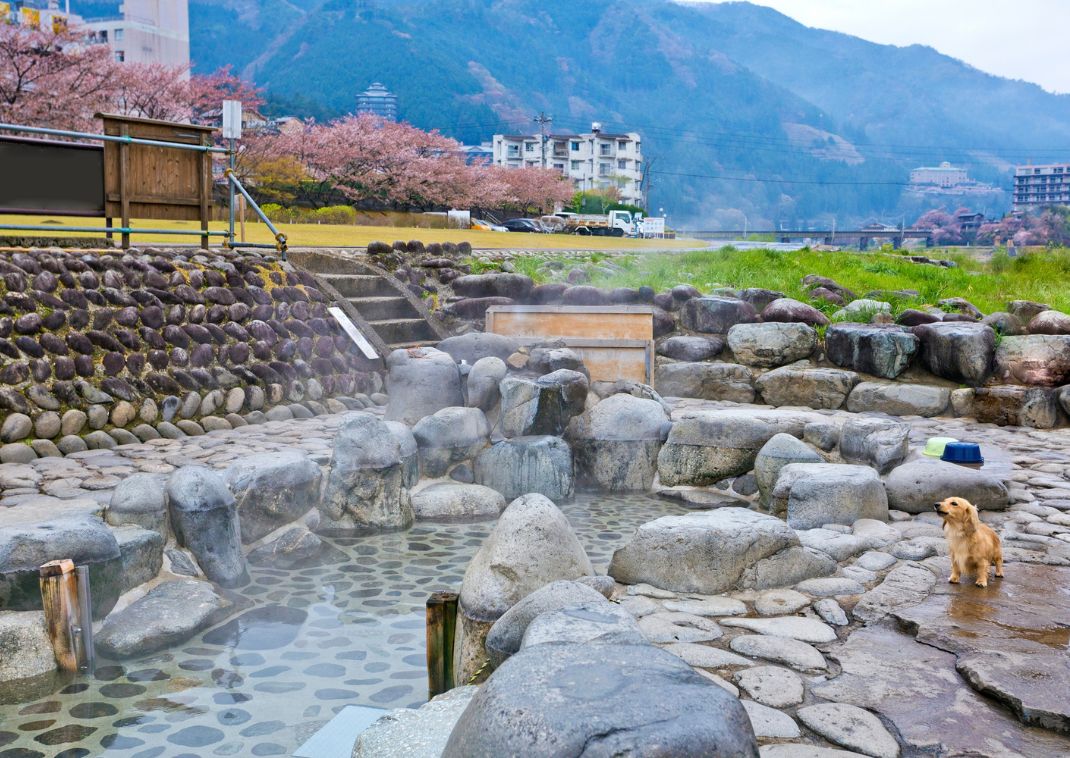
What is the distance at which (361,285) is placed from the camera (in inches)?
478

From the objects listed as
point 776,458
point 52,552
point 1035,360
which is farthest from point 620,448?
point 52,552

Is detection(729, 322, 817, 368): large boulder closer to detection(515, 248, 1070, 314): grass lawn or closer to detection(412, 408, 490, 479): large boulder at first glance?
detection(515, 248, 1070, 314): grass lawn

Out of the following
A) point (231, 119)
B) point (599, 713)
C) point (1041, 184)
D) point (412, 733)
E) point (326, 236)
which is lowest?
point (412, 733)

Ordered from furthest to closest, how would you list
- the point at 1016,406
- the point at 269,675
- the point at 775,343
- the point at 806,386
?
the point at 775,343 < the point at 806,386 < the point at 1016,406 < the point at 269,675

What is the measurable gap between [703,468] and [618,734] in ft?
19.8

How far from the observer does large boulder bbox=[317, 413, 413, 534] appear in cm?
702

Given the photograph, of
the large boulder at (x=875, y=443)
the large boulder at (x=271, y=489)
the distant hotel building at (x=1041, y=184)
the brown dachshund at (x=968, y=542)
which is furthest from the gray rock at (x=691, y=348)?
the distant hotel building at (x=1041, y=184)

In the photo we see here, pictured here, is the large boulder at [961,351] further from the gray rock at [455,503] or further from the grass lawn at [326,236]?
the grass lawn at [326,236]

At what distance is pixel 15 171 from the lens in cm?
902

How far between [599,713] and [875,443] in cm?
599

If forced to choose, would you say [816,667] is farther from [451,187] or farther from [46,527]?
[451,187]

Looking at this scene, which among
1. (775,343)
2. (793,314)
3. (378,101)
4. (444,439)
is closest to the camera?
(444,439)

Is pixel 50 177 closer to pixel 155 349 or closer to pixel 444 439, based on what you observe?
pixel 155 349

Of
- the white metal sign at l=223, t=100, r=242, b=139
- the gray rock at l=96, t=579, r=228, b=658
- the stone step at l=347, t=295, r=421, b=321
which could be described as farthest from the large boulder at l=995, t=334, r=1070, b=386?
the white metal sign at l=223, t=100, r=242, b=139
